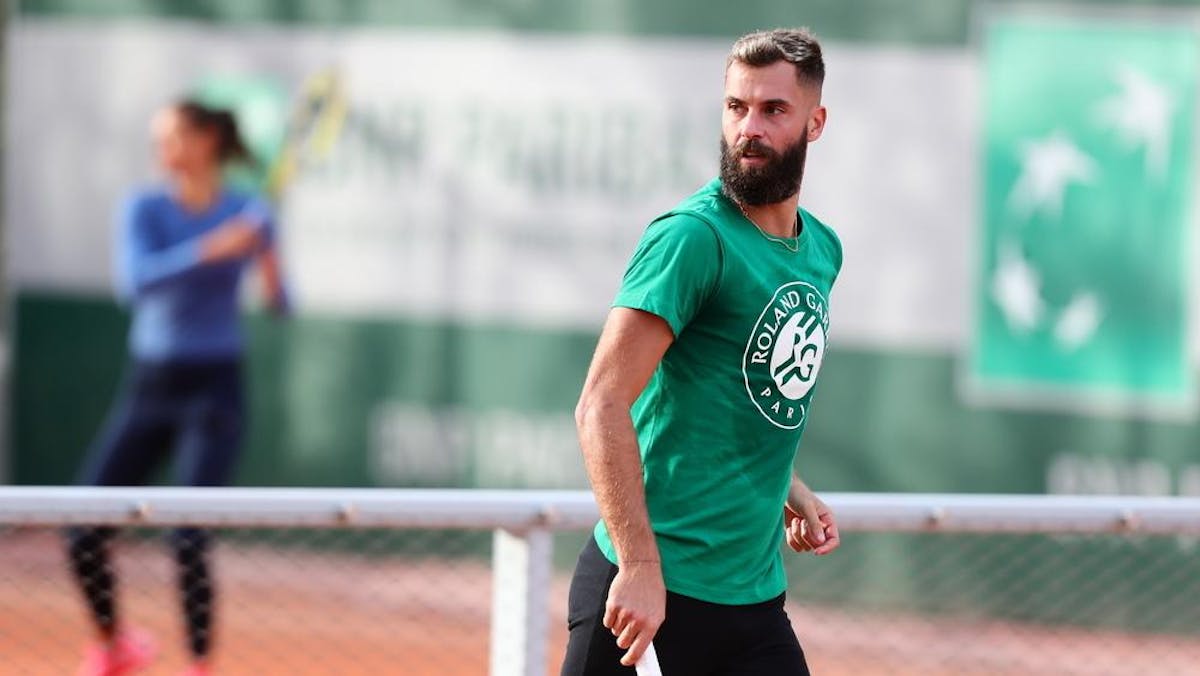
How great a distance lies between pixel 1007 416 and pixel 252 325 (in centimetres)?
396

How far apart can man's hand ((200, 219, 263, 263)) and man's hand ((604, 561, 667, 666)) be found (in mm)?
4362

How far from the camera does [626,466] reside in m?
3.21

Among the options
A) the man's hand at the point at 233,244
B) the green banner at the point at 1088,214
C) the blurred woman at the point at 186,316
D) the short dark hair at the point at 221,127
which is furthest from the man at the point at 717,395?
the green banner at the point at 1088,214

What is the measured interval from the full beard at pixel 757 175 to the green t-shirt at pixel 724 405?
0.12 feet

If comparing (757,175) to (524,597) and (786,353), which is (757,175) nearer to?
(786,353)

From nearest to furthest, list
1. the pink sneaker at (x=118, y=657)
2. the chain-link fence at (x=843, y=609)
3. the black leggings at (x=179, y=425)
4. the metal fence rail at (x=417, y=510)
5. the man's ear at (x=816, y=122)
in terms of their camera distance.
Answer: the man's ear at (x=816, y=122), the metal fence rail at (x=417, y=510), the pink sneaker at (x=118, y=657), the black leggings at (x=179, y=425), the chain-link fence at (x=843, y=609)

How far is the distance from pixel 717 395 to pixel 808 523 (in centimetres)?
52

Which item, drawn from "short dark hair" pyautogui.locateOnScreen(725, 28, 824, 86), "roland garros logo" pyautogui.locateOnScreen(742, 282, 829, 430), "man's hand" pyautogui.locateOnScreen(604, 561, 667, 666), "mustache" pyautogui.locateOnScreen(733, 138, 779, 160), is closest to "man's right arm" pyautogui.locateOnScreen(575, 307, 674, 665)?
"man's hand" pyautogui.locateOnScreen(604, 561, 667, 666)

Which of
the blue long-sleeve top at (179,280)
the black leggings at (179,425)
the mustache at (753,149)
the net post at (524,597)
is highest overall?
the mustache at (753,149)

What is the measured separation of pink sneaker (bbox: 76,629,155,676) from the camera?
22.4 feet

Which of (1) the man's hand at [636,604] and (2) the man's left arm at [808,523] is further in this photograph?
(2) the man's left arm at [808,523]

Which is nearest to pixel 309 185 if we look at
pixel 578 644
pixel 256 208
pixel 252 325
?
pixel 252 325

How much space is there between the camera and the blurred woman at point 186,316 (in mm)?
7156

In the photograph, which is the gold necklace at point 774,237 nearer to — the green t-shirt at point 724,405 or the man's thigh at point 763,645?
the green t-shirt at point 724,405
